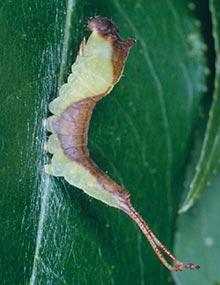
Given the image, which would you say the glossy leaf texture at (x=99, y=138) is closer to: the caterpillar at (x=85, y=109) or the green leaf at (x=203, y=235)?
the caterpillar at (x=85, y=109)

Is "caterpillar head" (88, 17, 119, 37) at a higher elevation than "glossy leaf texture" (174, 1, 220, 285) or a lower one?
higher

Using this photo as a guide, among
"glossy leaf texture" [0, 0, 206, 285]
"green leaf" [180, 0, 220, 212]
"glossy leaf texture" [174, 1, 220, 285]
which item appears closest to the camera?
"glossy leaf texture" [0, 0, 206, 285]

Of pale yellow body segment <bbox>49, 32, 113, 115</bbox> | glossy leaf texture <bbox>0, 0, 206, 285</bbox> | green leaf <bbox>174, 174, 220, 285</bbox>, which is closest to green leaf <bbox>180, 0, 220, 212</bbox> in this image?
glossy leaf texture <bbox>0, 0, 206, 285</bbox>

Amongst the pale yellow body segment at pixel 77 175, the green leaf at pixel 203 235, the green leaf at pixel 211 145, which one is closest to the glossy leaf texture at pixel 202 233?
the green leaf at pixel 203 235

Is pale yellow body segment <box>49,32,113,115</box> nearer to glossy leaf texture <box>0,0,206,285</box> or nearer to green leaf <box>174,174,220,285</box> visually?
glossy leaf texture <box>0,0,206,285</box>

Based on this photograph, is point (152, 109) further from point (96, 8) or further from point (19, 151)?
point (19, 151)

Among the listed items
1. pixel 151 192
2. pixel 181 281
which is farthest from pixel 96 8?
pixel 181 281
